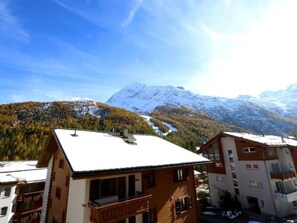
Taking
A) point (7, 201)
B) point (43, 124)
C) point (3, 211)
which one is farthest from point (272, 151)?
point (43, 124)

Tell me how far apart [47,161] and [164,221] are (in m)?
16.0

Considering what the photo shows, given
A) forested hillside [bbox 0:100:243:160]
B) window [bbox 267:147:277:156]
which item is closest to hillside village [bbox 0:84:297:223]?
window [bbox 267:147:277:156]

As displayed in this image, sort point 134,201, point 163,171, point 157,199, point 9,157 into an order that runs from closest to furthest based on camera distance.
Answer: point 134,201, point 157,199, point 163,171, point 9,157

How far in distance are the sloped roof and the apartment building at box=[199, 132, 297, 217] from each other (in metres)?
15.4

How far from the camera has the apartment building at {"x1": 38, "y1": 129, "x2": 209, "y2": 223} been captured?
13844 millimetres

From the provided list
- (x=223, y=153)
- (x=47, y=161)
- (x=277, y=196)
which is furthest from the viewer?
(x=223, y=153)

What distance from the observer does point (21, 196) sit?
35.2 meters

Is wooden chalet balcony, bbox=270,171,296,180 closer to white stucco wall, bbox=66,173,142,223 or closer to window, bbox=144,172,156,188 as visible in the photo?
window, bbox=144,172,156,188

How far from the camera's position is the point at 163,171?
1975 centimetres

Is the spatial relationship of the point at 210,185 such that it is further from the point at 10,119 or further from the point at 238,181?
the point at 10,119

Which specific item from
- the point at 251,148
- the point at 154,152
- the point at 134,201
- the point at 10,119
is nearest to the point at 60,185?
the point at 134,201

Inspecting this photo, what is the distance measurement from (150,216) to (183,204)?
4762 mm

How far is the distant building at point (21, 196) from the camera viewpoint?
32812 mm

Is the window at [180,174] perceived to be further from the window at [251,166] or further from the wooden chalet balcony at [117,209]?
the window at [251,166]
